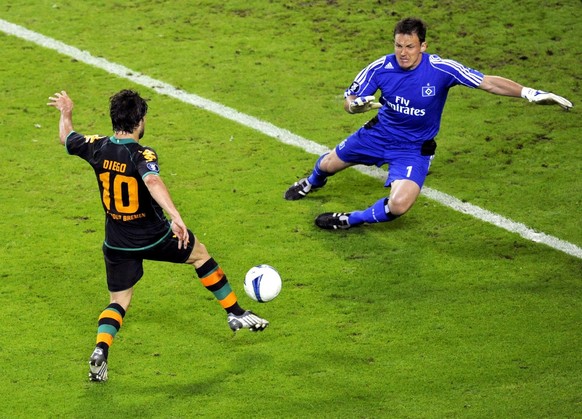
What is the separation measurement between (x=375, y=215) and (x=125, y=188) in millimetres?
2899

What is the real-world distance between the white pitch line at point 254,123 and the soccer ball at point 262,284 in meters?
2.83

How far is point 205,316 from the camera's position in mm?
8914

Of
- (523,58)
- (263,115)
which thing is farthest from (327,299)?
(523,58)

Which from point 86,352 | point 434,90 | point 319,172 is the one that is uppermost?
point 434,90

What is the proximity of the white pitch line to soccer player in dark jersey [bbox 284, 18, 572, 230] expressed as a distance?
0.79 metres

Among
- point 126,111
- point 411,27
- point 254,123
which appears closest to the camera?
point 126,111

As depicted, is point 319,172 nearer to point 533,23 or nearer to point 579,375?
point 579,375

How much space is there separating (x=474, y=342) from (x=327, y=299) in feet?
4.30

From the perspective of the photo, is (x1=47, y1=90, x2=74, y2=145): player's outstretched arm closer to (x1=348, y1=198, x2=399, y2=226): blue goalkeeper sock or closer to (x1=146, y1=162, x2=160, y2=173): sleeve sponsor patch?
(x1=146, y1=162, x2=160, y2=173): sleeve sponsor patch

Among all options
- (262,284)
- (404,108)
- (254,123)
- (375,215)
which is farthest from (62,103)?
(254,123)

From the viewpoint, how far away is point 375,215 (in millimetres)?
10031

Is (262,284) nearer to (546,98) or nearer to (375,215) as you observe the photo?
(375,215)

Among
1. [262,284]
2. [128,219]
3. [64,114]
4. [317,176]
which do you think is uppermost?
[64,114]

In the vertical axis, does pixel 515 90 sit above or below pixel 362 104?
above
